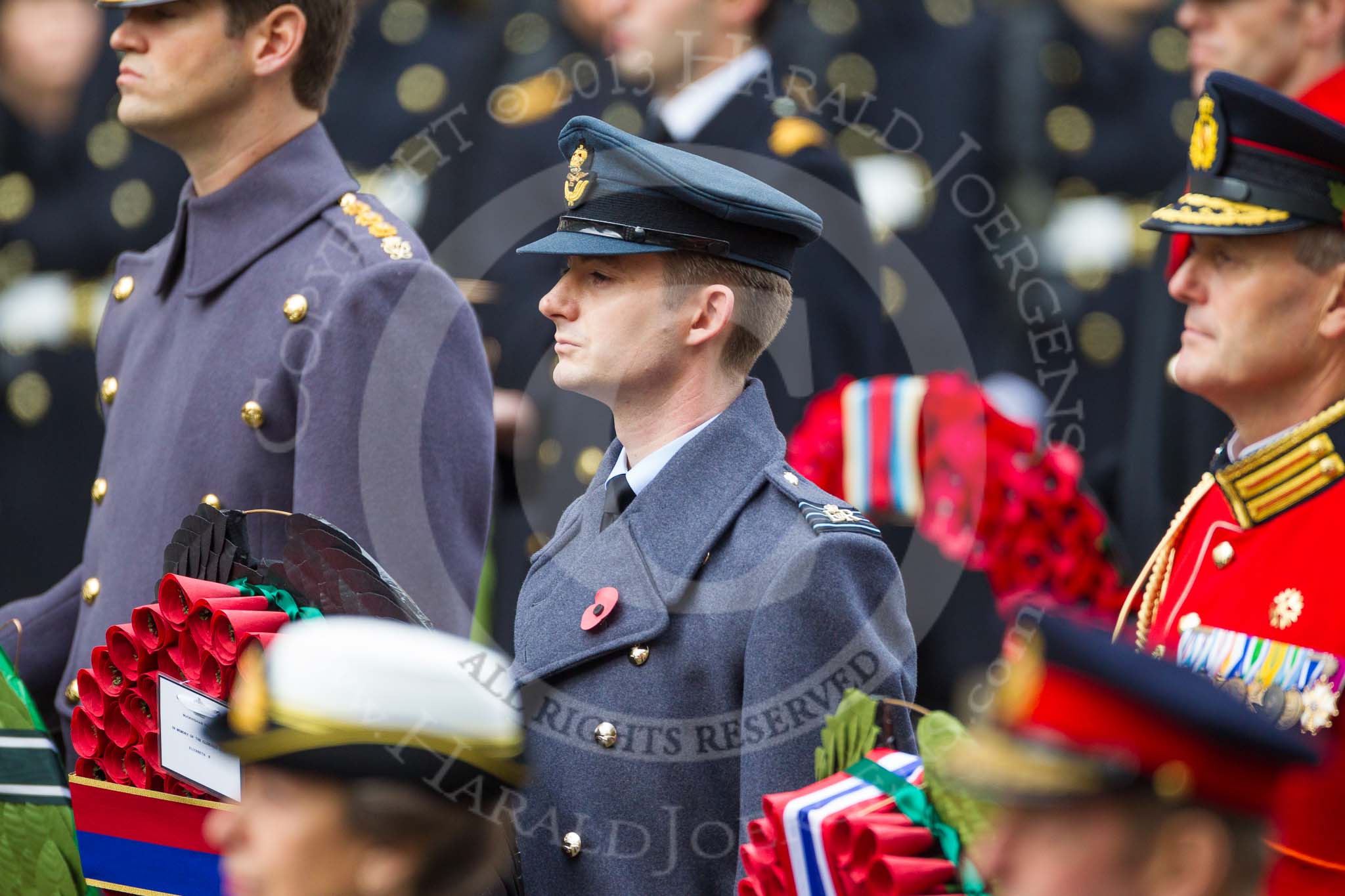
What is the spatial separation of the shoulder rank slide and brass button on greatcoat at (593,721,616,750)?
42cm

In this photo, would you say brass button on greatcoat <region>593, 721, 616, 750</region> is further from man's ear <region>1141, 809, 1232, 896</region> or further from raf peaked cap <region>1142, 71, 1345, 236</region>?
man's ear <region>1141, 809, 1232, 896</region>

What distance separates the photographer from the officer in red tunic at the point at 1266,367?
312 centimetres

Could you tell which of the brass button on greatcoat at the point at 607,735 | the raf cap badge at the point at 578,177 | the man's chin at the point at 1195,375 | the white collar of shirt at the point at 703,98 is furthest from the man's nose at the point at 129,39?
the man's chin at the point at 1195,375

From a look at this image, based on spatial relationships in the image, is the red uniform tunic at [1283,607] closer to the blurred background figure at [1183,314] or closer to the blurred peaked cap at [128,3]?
the blurred background figure at [1183,314]

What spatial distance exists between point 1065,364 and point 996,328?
28 cm

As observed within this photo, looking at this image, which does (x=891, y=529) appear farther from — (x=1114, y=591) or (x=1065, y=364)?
(x=1065, y=364)

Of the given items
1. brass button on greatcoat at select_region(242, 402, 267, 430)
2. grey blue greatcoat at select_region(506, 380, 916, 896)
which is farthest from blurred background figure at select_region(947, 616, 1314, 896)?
brass button on greatcoat at select_region(242, 402, 267, 430)

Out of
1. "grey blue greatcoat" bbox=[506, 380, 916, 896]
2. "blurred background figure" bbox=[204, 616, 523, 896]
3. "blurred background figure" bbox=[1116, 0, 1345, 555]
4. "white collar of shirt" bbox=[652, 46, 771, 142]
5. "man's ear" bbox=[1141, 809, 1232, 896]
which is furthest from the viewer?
"white collar of shirt" bbox=[652, 46, 771, 142]

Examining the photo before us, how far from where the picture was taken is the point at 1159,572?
140 inches

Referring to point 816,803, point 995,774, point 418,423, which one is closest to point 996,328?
point 418,423

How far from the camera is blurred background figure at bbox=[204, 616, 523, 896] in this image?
2375mm

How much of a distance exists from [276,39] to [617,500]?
4.05 feet

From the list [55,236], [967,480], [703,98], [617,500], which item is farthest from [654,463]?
[55,236]

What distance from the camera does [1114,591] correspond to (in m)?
4.78
